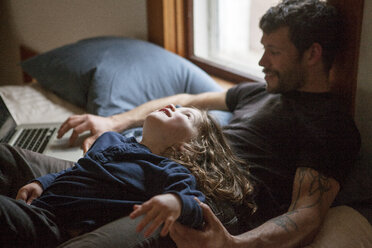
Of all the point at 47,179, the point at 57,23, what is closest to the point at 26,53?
the point at 57,23

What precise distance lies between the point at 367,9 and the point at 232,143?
585 millimetres

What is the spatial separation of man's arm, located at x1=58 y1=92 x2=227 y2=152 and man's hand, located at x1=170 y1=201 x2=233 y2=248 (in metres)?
0.62

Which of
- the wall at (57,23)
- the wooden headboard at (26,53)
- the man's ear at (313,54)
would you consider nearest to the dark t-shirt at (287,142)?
the man's ear at (313,54)

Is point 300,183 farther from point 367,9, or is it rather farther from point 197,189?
point 367,9

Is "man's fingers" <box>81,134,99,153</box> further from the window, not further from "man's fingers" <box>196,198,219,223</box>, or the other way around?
the window

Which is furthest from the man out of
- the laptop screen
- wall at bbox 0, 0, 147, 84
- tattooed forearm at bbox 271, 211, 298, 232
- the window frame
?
wall at bbox 0, 0, 147, 84

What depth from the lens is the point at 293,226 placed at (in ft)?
4.13

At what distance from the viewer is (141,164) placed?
123 cm

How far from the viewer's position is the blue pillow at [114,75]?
6.54 feet

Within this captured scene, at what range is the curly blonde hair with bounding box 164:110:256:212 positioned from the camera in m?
1.26

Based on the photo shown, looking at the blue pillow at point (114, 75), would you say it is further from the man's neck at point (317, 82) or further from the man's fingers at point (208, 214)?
the man's fingers at point (208, 214)

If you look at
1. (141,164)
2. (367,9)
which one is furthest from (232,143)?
(367,9)

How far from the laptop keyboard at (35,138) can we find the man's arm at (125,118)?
75mm

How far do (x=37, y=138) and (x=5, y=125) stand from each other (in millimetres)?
124
